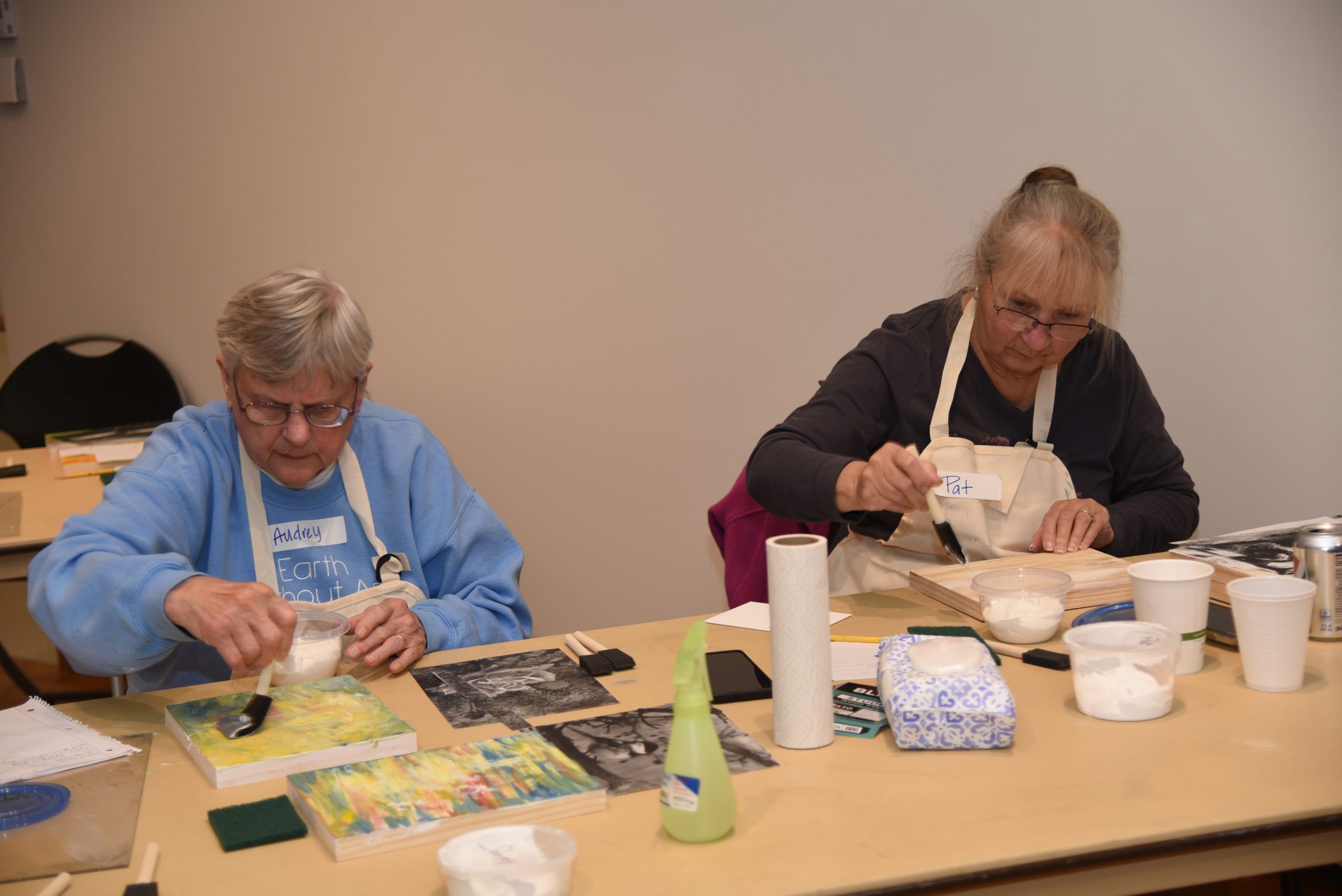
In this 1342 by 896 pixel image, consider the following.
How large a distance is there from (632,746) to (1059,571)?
0.85 meters

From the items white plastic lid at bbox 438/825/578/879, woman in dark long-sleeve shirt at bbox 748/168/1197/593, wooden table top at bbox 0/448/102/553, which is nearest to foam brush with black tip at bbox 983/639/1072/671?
woman in dark long-sleeve shirt at bbox 748/168/1197/593

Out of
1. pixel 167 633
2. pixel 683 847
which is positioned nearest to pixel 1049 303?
pixel 683 847

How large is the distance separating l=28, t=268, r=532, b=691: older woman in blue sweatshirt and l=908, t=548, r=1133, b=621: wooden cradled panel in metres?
0.75

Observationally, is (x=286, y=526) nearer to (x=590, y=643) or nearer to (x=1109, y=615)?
(x=590, y=643)

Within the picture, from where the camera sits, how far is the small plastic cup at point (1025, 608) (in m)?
1.66

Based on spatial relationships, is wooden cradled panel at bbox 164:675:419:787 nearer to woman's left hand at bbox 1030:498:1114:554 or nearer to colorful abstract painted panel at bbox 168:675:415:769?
colorful abstract painted panel at bbox 168:675:415:769

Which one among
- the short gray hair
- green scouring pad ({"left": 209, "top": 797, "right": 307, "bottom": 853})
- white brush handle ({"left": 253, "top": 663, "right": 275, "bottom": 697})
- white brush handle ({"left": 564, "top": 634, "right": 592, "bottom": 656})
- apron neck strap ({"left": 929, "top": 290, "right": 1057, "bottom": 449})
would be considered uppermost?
the short gray hair

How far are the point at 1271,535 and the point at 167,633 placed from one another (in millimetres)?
1812

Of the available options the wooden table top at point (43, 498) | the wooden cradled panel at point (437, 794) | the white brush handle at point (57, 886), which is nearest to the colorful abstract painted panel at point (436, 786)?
the wooden cradled panel at point (437, 794)

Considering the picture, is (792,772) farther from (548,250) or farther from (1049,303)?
(548,250)

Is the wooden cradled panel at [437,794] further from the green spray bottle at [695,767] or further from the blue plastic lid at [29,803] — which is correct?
the blue plastic lid at [29,803]

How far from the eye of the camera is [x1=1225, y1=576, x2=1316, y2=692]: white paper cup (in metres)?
1.44

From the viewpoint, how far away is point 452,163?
3.37 metres

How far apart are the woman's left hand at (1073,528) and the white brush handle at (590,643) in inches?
36.0
